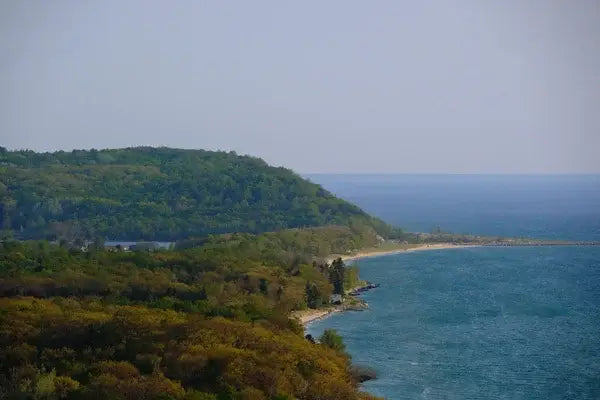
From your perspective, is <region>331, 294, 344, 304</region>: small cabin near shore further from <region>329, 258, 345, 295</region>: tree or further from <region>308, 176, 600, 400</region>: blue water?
<region>308, 176, 600, 400</region>: blue water

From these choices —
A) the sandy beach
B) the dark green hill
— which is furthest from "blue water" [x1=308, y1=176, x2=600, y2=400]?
Answer: the dark green hill

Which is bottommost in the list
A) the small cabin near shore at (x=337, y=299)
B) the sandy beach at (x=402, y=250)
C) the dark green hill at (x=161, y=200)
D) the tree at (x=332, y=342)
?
the small cabin near shore at (x=337, y=299)

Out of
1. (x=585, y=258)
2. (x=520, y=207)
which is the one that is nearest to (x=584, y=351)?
(x=585, y=258)

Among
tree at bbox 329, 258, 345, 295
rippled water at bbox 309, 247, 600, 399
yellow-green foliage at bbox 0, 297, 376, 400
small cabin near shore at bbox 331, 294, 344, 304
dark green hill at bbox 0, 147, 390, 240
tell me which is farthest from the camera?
dark green hill at bbox 0, 147, 390, 240

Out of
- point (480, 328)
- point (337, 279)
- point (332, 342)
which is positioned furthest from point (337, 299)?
point (332, 342)

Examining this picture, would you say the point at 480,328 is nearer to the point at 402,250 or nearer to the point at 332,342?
the point at 332,342

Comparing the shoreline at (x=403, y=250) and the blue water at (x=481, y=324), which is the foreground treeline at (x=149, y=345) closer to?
the blue water at (x=481, y=324)

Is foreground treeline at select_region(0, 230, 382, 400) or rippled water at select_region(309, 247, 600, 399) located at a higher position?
foreground treeline at select_region(0, 230, 382, 400)

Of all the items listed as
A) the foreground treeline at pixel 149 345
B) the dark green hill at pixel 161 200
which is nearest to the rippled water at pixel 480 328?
the foreground treeline at pixel 149 345

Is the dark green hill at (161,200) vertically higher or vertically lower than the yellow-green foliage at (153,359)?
higher
